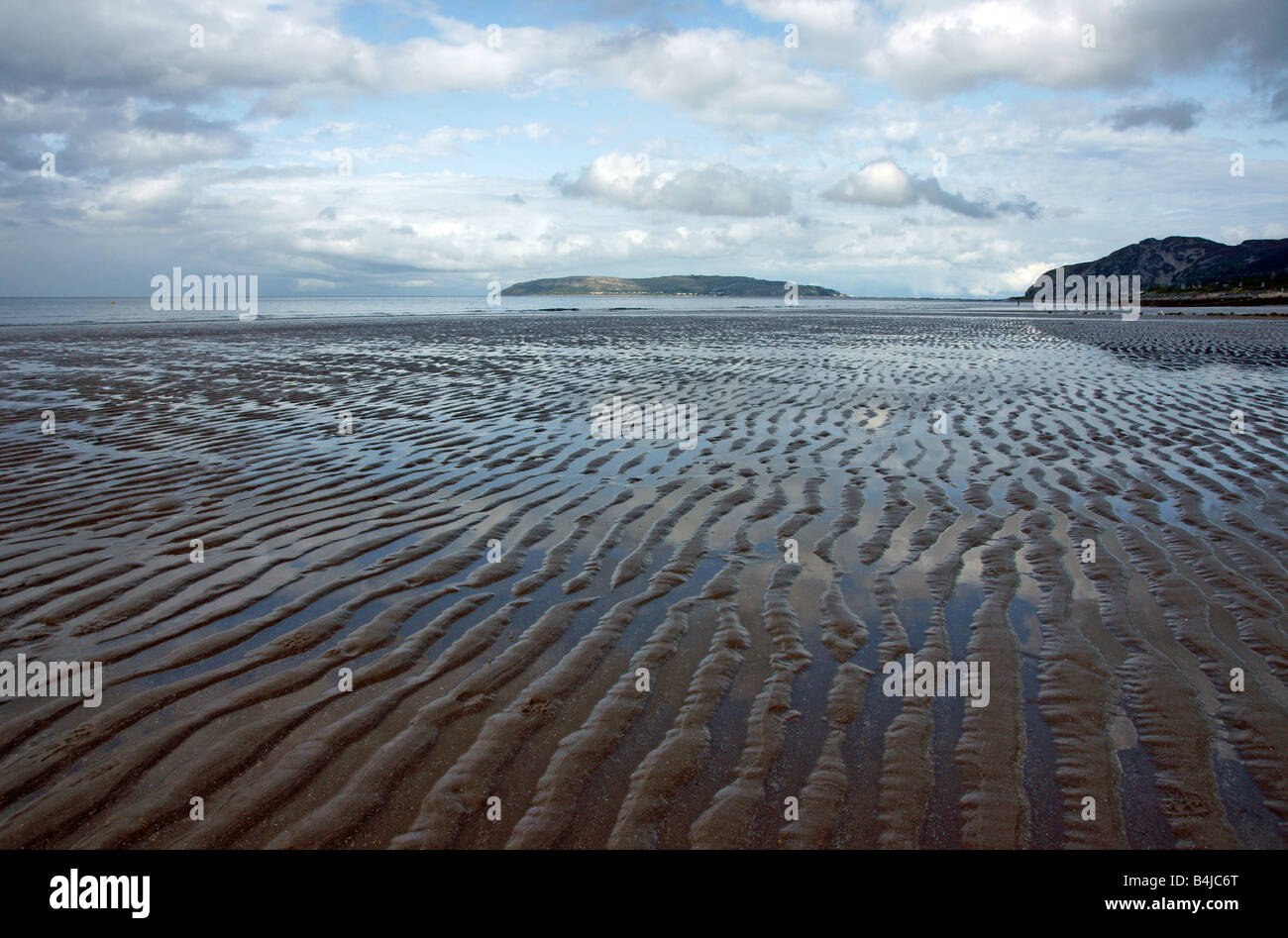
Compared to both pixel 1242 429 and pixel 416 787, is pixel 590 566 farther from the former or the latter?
pixel 1242 429

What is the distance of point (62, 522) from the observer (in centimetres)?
733

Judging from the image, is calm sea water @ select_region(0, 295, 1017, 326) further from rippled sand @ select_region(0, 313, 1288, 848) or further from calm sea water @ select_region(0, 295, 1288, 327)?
rippled sand @ select_region(0, 313, 1288, 848)

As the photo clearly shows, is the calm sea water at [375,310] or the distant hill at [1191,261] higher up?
the distant hill at [1191,261]

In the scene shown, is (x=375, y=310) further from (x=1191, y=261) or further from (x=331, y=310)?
(x=1191, y=261)

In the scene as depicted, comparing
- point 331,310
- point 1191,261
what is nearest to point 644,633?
point 331,310

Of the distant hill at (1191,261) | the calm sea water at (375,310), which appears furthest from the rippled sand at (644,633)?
the distant hill at (1191,261)

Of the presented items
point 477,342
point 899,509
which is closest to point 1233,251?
point 477,342

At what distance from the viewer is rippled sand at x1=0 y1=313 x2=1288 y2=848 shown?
336 centimetres

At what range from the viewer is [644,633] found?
514cm

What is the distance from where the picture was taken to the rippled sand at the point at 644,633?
3359 millimetres

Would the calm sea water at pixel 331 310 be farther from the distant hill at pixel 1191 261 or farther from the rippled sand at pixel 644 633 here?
the distant hill at pixel 1191 261
